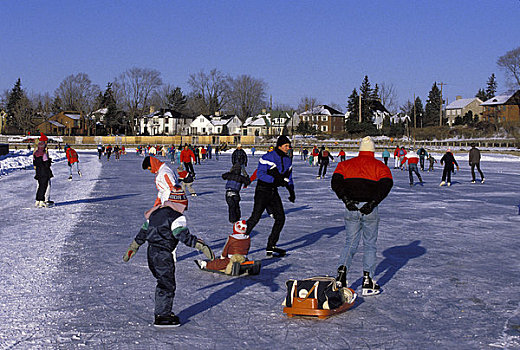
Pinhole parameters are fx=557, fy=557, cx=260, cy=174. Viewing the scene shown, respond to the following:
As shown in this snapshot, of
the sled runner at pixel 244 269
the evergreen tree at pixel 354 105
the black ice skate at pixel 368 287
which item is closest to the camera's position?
the black ice skate at pixel 368 287

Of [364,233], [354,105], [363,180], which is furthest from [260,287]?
[354,105]

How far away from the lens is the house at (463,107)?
110000 mm

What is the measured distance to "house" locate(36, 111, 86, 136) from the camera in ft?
351

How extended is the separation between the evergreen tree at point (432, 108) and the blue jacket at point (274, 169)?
292ft

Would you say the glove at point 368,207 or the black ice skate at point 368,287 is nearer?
the glove at point 368,207

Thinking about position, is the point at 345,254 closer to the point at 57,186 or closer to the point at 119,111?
the point at 57,186

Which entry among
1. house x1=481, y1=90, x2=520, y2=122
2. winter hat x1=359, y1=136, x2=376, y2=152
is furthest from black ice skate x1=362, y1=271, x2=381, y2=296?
house x1=481, y1=90, x2=520, y2=122

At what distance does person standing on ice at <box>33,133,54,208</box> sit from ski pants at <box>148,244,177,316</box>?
923 centimetres

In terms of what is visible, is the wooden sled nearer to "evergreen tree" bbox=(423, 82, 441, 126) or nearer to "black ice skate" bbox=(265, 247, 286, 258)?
"black ice skate" bbox=(265, 247, 286, 258)

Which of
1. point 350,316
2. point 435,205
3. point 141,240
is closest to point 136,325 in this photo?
point 141,240

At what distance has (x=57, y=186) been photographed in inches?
765

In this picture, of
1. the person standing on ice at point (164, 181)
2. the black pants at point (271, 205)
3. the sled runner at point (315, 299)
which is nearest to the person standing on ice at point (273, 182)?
the black pants at point (271, 205)

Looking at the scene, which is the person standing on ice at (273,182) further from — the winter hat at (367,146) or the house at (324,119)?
the house at (324,119)

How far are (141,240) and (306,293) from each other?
149 centimetres
